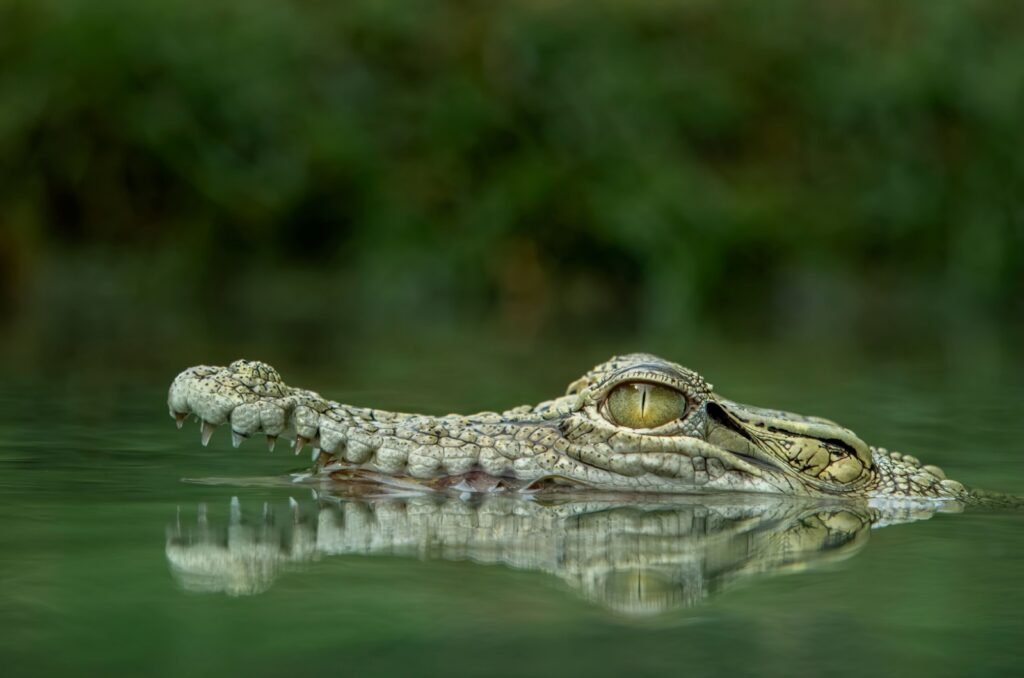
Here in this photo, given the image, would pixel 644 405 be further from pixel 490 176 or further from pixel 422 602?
pixel 490 176

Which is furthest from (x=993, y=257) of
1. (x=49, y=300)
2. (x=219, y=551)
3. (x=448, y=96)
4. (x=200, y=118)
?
(x=219, y=551)

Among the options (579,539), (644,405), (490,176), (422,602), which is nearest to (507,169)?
(490,176)

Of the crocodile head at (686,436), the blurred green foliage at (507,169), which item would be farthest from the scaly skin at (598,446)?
the blurred green foliage at (507,169)

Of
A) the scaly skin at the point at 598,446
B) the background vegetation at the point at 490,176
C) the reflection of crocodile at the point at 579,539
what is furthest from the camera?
the background vegetation at the point at 490,176

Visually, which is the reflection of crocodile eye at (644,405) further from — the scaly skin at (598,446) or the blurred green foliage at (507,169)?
the blurred green foliage at (507,169)

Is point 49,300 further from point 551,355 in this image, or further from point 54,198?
point 551,355
